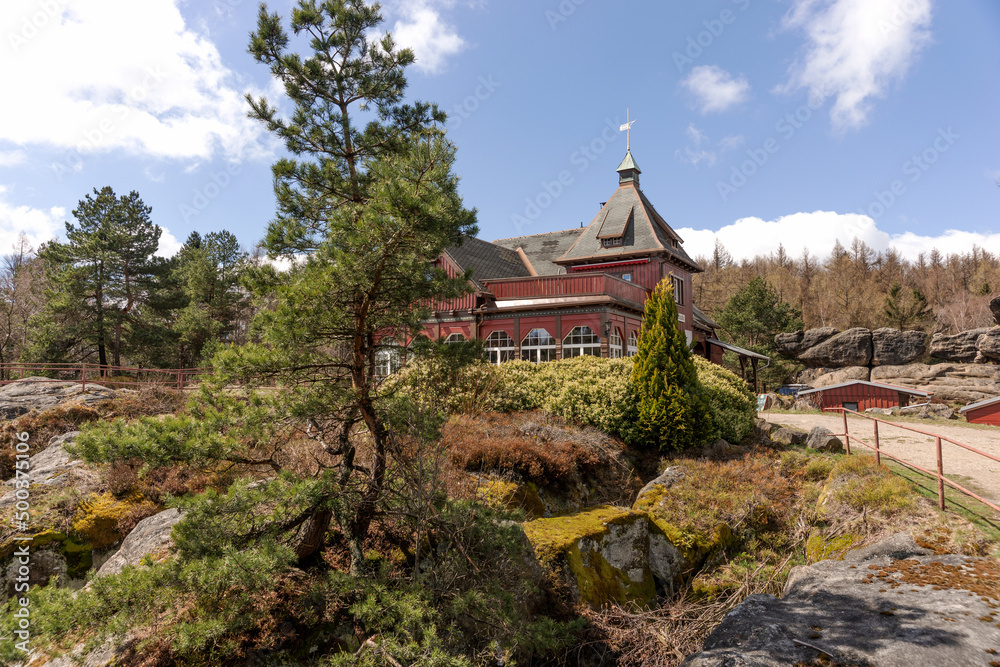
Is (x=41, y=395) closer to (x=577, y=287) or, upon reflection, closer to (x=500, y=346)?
(x=500, y=346)

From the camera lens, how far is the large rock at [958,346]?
33.3 m

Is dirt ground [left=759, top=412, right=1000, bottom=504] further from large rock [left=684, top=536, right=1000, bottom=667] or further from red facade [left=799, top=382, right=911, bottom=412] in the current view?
red facade [left=799, top=382, right=911, bottom=412]

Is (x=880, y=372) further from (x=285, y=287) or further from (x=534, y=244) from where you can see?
(x=285, y=287)

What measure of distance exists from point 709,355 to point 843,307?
28749 mm

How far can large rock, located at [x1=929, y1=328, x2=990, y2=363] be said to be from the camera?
33312mm

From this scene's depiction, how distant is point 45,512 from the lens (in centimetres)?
739

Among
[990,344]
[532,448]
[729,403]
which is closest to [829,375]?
[990,344]

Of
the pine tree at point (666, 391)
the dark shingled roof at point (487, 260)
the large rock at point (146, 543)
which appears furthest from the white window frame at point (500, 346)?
the large rock at point (146, 543)

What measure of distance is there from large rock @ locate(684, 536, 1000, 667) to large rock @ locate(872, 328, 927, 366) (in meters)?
37.1

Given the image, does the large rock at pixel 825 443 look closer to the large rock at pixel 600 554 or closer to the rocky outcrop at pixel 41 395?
the large rock at pixel 600 554

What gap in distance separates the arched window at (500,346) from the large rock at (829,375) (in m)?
24.8

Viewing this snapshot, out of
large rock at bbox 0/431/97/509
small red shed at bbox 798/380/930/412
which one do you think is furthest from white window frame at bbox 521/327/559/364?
small red shed at bbox 798/380/930/412

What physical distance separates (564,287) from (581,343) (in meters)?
2.05

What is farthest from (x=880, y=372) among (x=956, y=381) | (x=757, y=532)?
(x=757, y=532)
